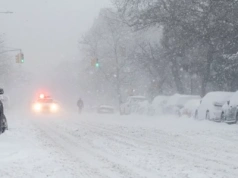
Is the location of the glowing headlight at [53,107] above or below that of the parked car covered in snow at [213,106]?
below

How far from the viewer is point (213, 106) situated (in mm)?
22266

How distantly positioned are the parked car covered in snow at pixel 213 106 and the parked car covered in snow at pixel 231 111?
444 millimetres

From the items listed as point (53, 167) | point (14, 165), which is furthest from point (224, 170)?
point (14, 165)

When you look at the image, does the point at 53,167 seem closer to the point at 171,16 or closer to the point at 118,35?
the point at 171,16

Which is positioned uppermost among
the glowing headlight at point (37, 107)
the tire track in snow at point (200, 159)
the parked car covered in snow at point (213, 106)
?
the parked car covered in snow at point (213, 106)

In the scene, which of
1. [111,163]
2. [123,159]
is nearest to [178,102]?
[123,159]

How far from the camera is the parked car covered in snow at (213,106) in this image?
21.9 meters

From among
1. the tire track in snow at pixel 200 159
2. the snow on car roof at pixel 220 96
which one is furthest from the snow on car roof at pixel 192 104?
the tire track in snow at pixel 200 159

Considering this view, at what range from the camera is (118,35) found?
52.3 metres

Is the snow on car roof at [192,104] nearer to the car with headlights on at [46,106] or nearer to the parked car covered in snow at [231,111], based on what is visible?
the parked car covered in snow at [231,111]

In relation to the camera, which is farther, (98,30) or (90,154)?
(98,30)

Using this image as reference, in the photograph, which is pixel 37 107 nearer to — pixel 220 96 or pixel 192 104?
pixel 192 104

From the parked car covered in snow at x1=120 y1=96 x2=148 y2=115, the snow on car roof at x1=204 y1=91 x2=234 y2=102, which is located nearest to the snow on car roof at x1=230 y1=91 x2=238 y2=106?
the snow on car roof at x1=204 y1=91 x2=234 y2=102

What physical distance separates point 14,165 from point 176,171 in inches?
120
